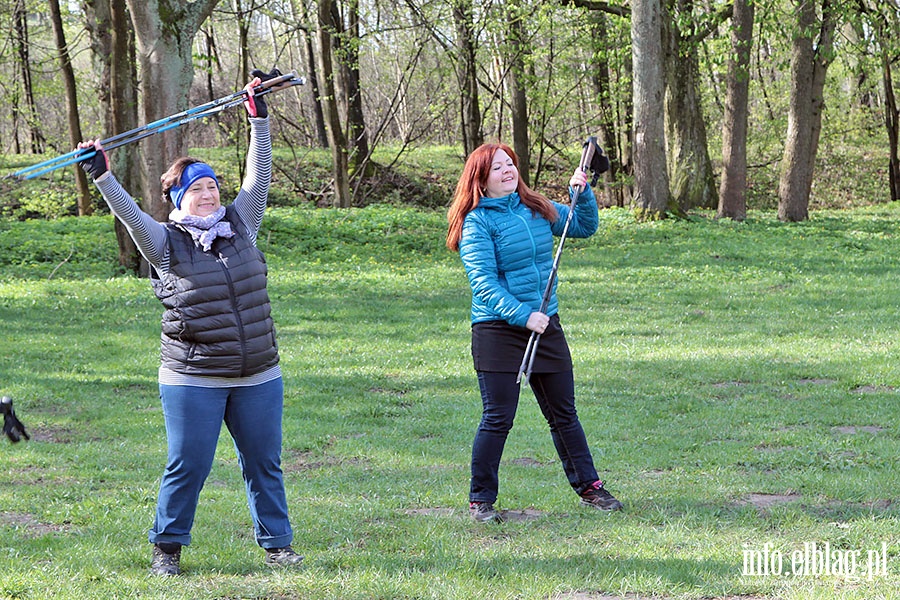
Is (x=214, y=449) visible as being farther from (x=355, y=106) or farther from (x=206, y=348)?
(x=355, y=106)

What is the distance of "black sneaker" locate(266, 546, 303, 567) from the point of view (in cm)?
468

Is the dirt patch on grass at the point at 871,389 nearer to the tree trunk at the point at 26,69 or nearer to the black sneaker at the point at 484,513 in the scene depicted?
the black sneaker at the point at 484,513

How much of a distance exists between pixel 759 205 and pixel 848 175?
14.8 ft

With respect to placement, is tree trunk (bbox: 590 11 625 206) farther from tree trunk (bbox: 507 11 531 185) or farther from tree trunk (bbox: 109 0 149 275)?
tree trunk (bbox: 109 0 149 275)

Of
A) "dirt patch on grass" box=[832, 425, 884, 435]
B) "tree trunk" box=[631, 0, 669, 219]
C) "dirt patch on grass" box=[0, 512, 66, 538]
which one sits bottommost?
"dirt patch on grass" box=[832, 425, 884, 435]

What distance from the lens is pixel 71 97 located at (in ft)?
78.1

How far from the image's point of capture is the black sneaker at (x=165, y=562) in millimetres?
4605

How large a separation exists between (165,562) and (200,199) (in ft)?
5.35

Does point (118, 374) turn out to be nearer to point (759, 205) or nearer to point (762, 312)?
point (762, 312)

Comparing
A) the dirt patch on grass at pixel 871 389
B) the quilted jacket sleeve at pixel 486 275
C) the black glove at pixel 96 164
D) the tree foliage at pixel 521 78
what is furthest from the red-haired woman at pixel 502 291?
the tree foliage at pixel 521 78

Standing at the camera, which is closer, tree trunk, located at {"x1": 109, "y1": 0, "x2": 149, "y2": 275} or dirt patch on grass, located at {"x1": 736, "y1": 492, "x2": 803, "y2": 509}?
dirt patch on grass, located at {"x1": 736, "y1": 492, "x2": 803, "y2": 509}

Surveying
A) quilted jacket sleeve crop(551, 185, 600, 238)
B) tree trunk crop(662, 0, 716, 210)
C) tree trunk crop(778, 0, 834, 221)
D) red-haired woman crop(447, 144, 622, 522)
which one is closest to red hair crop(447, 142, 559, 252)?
red-haired woman crop(447, 144, 622, 522)

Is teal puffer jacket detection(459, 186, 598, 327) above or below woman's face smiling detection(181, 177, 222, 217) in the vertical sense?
below

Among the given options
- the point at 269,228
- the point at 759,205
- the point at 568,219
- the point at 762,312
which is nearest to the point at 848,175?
the point at 759,205
